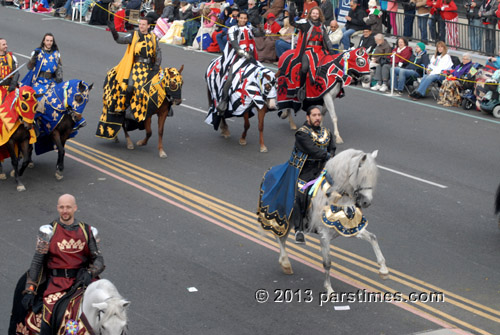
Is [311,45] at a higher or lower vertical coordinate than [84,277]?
higher

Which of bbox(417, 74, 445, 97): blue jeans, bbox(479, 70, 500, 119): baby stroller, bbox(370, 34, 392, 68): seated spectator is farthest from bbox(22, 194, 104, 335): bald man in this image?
bbox(370, 34, 392, 68): seated spectator

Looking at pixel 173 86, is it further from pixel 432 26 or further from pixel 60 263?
pixel 432 26

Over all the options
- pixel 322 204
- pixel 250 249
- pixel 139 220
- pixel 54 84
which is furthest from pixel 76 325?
pixel 54 84

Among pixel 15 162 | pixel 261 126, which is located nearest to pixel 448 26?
pixel 261 126

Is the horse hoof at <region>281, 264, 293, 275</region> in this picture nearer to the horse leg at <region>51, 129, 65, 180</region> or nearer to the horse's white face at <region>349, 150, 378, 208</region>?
the horse's white face at <region>349, 150, 378, 208</region>

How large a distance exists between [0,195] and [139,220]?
2619 millimetres

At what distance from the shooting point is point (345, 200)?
32.8 ft

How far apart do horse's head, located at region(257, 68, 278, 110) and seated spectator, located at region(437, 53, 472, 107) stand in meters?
6.19

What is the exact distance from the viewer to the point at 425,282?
35.9ft

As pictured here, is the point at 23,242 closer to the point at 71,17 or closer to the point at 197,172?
the point at 197,172

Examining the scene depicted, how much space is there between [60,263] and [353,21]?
61.0 ft

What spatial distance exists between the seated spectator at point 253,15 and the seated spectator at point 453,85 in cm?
778

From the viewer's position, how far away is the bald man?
7855mm

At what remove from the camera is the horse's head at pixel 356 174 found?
9.57 metres
